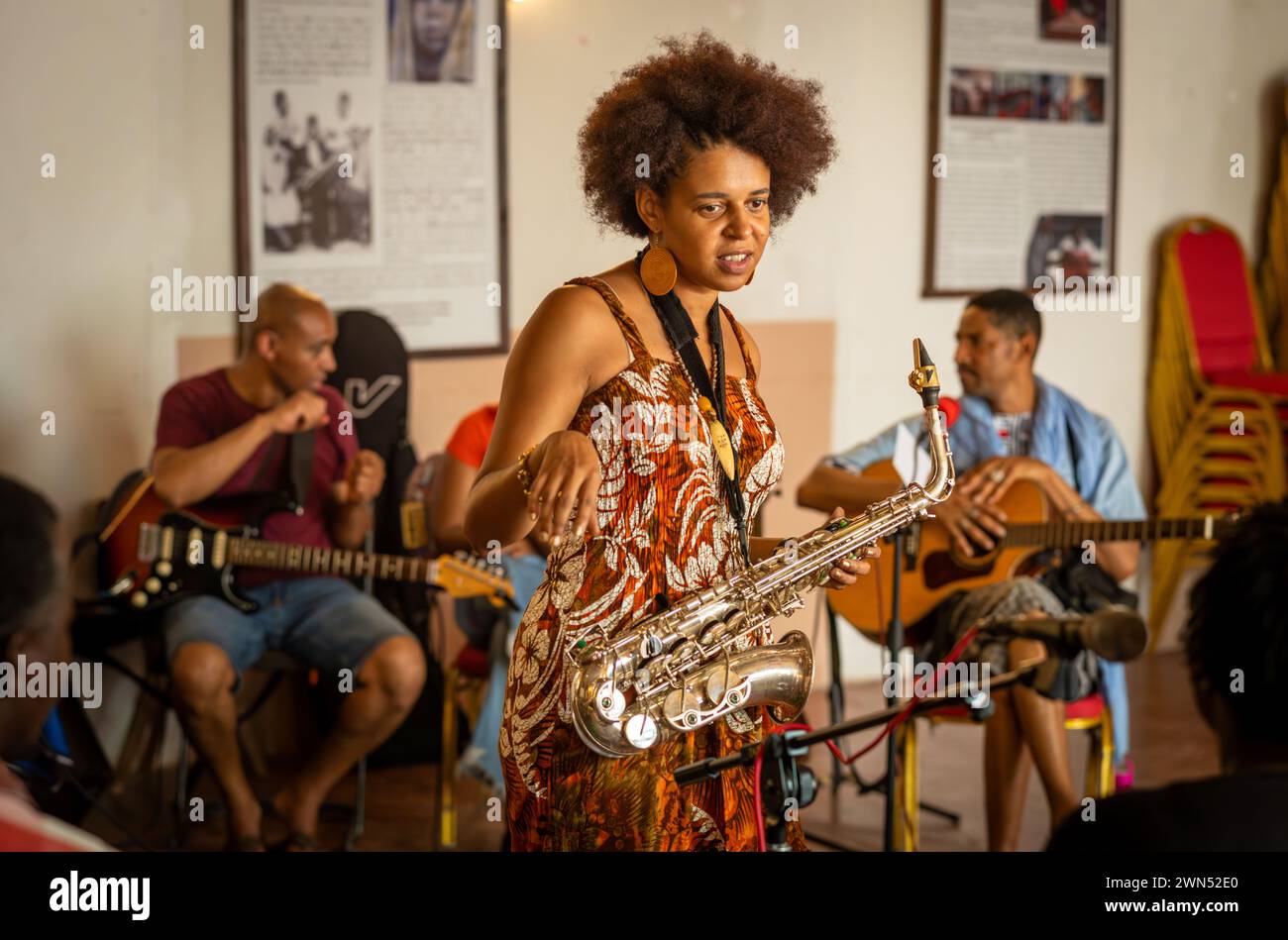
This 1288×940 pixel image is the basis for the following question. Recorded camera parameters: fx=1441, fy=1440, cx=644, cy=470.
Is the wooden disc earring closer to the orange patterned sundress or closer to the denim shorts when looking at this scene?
the orange patterned sundress

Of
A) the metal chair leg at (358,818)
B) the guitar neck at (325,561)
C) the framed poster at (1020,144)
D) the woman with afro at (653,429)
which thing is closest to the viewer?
the woman with afro at (653,429)

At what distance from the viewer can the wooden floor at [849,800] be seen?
407 centimetres

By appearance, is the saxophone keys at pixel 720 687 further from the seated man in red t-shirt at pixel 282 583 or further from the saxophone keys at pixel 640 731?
the seated man in red t-shirt at pixel 282 583

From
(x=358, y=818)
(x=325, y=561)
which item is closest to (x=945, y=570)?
(x=325, y=561)

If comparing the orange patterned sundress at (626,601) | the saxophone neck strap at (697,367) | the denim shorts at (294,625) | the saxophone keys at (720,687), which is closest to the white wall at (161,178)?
the denim shorts at (294,625)

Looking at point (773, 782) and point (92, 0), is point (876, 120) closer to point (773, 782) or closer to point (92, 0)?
point (92, 0)

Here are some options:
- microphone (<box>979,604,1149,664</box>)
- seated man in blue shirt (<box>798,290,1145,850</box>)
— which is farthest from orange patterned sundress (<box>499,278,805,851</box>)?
seated man in blue shirt (<box>798,290,1145,850</box>)

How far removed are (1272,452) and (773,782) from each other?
177 inches

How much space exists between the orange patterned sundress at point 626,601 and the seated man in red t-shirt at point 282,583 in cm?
190

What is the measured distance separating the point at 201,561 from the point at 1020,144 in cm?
361

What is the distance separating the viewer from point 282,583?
13.2ft

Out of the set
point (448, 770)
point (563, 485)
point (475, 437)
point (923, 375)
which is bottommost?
point (448, 770)

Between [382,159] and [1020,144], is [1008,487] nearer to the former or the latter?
[382,159]

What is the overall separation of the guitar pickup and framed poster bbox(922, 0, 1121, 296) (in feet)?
10.1
